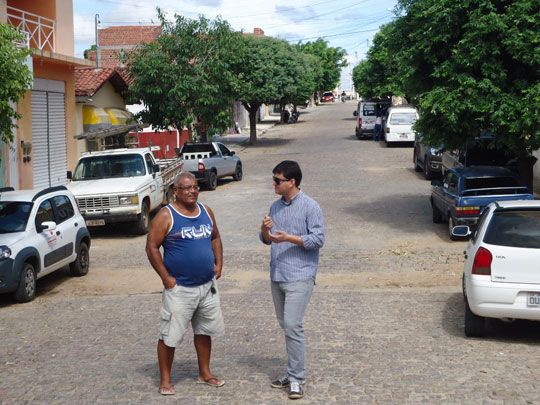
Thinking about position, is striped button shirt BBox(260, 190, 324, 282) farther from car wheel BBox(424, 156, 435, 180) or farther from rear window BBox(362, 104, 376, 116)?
rear window BBox(362, 104, 376, 116)

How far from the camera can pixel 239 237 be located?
15.5 metres

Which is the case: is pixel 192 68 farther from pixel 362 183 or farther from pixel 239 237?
pixel 239 237

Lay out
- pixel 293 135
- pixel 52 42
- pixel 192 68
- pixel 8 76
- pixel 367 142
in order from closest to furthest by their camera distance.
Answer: pixel 8 76, pixel 52 42, pixel 192 68, pixel 367 142, pixel 293 135

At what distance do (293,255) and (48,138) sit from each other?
18.6 m

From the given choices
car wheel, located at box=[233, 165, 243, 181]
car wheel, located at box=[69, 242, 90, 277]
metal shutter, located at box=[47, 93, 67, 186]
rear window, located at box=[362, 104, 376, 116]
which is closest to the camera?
car wheel, located at box=[69, 242, 90, 277]

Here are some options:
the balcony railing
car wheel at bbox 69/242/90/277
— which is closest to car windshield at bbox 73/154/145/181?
car wheel at bbox 69/242/90/277

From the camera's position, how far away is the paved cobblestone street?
6059 mm

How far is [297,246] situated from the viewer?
589 centimetres

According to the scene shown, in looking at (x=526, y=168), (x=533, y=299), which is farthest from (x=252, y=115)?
(x=533, y=299)

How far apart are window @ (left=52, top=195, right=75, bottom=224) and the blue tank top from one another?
6418 mm

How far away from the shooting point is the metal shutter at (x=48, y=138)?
21953 mm

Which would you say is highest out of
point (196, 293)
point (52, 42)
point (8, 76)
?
point (52, 42)

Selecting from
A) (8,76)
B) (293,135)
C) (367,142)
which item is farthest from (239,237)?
(293,135)

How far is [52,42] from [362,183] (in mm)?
11234
